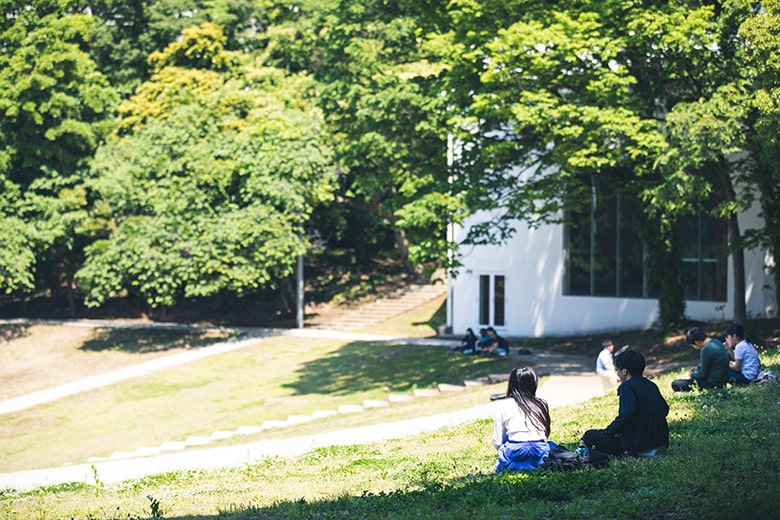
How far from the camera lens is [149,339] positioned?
3791cm

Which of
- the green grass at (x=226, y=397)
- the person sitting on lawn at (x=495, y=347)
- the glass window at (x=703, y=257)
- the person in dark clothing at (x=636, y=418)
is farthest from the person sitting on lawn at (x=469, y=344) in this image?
the person in dark clothing at (x=636, y=418)

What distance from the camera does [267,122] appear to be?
123 feet

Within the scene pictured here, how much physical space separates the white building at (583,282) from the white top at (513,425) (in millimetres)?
19736

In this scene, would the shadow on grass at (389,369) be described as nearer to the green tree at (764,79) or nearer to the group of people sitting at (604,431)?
the green tree at (764,79)

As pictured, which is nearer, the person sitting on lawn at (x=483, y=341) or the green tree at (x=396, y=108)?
the green tree at (x=396, y=108)

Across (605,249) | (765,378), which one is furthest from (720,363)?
(605,249)

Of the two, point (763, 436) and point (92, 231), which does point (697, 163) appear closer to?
point (763, 436)

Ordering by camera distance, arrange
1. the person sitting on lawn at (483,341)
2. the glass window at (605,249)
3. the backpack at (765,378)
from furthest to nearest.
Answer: the glass window at (605,249) < the person sitting on lawn at (483,341) < the backpack at (765,378)

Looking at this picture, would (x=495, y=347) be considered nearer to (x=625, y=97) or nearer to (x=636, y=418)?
(x=625, y=97)

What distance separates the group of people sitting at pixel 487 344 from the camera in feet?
92.8

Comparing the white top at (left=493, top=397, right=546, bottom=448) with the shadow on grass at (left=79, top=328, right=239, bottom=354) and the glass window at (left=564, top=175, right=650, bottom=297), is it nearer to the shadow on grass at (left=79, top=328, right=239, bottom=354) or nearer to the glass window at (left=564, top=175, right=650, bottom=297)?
the glass window at (left=564, top=175, right=650, bottom=297)

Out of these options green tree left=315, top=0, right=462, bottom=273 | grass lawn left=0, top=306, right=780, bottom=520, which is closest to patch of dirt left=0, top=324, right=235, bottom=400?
grass lawn left=0, top=306, right=780, bottom=520

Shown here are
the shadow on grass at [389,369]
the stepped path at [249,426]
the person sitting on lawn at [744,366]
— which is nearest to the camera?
the person sitting on lawn at [744,366]

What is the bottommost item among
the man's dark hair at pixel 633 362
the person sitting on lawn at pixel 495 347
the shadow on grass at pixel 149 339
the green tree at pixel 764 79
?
the shadow on grass at pixel 149 339
